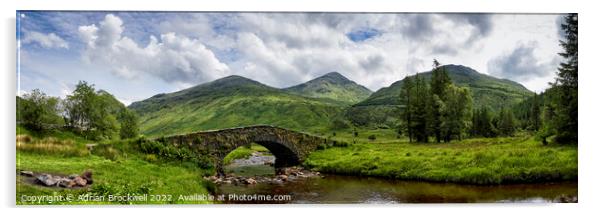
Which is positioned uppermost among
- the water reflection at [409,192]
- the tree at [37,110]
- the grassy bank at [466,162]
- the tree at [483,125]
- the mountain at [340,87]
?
the mountain at [340,87]

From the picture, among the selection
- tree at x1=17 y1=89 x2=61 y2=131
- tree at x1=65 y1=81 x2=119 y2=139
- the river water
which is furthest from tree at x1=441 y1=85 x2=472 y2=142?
tree at x1=17 y1=89 x2=61 y2=131

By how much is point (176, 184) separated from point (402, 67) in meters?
8.37

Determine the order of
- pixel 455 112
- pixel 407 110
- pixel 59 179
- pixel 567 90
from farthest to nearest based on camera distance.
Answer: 1. pixel 407 110
2. pixel 455 112
3. pixel 567 90
4. pixel 59 179

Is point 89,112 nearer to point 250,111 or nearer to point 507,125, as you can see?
point 507,125

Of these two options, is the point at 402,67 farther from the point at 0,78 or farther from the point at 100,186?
the point at 0,78

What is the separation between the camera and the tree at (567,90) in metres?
13.6

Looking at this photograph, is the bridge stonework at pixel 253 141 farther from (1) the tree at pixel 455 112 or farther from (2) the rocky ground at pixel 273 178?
(1) the tree at pixel 455 112

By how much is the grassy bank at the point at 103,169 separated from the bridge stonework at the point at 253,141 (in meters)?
1.71

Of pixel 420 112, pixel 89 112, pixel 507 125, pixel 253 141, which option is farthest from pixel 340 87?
pixel 89 112

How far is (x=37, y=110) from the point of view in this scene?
13.0 meters

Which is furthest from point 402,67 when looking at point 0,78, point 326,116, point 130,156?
point 326,116

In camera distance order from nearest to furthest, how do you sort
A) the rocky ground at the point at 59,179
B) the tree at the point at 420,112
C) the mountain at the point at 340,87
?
the rocky ground at the point at 59,179 < the mountain at the point at 340,87 < the tree at the point at 420,112

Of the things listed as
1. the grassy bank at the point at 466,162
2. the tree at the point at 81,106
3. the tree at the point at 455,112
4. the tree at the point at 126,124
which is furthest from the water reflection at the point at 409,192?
the tree at the point at 455,112

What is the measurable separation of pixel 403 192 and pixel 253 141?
6781 mm
